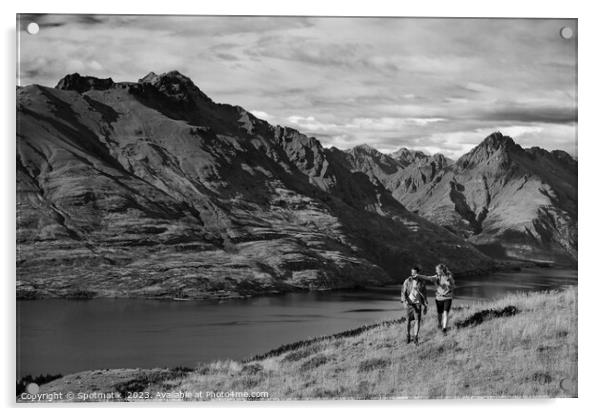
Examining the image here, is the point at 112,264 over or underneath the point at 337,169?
underneath

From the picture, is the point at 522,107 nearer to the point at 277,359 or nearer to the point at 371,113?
the point at 371,113

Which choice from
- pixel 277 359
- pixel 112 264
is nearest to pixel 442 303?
pixel 277 359

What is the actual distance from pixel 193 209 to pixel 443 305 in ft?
188

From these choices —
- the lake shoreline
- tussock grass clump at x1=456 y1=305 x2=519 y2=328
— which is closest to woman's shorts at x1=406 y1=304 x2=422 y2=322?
tussock grass clump at x1=456 y1=305 x2=519 y2=328

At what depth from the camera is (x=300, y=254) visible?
6975 centimetres

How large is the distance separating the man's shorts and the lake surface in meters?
2.89

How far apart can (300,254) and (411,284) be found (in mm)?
50241

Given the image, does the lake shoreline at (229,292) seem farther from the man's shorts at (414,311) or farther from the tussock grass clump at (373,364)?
the tussock grass clump at (373,364)

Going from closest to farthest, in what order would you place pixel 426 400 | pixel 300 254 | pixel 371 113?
pixel 426 400
pixel 371 113
pixel 300 254

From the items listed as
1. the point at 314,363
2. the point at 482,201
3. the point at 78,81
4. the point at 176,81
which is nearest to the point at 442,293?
the point at 314,363

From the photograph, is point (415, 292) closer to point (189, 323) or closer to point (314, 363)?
point (314, 363)

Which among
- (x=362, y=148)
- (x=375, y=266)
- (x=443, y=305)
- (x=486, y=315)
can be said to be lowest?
(x=375, y=266)

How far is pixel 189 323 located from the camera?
43.5 m

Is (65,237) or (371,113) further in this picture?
(65,237)
